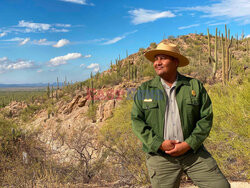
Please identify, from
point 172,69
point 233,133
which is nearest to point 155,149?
point 172,69

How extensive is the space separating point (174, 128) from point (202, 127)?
0.80ft

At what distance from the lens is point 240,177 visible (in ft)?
15.2

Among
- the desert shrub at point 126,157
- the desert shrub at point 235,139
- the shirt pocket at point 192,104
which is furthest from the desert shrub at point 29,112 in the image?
the shirt pocket at point 192,104

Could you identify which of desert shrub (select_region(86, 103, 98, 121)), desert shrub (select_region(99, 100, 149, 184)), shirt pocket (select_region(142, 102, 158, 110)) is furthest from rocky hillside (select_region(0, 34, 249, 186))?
shirt pocket (select_region(142, 102, 158, 110))

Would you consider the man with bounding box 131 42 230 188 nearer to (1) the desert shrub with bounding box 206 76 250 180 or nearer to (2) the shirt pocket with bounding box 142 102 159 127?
(2) the shirt pocket with bounding box 142 102 159 127

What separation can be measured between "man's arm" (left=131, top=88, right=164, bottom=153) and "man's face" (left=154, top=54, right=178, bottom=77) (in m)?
0.27

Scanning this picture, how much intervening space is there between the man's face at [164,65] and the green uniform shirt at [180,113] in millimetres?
116

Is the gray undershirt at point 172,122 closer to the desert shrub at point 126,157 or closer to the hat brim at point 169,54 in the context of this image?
the hat brim at point 169,54

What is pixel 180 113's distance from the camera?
2.06 meters

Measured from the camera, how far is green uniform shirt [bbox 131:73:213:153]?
2012 millimetres

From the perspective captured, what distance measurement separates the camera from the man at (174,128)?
1986mm

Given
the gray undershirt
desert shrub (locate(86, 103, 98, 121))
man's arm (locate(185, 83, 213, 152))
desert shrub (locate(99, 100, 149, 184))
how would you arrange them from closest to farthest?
man's arm (locate(185, 83, 213, 152)) < the gray undershirt < desert shrub (locate(99, 100, 149, 184)) < desert shrub (locate(86, 103, 98, 121))

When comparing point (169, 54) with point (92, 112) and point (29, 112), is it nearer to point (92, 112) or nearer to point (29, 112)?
point (92, 112)

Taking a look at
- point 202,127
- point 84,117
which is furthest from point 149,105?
point 84,117
